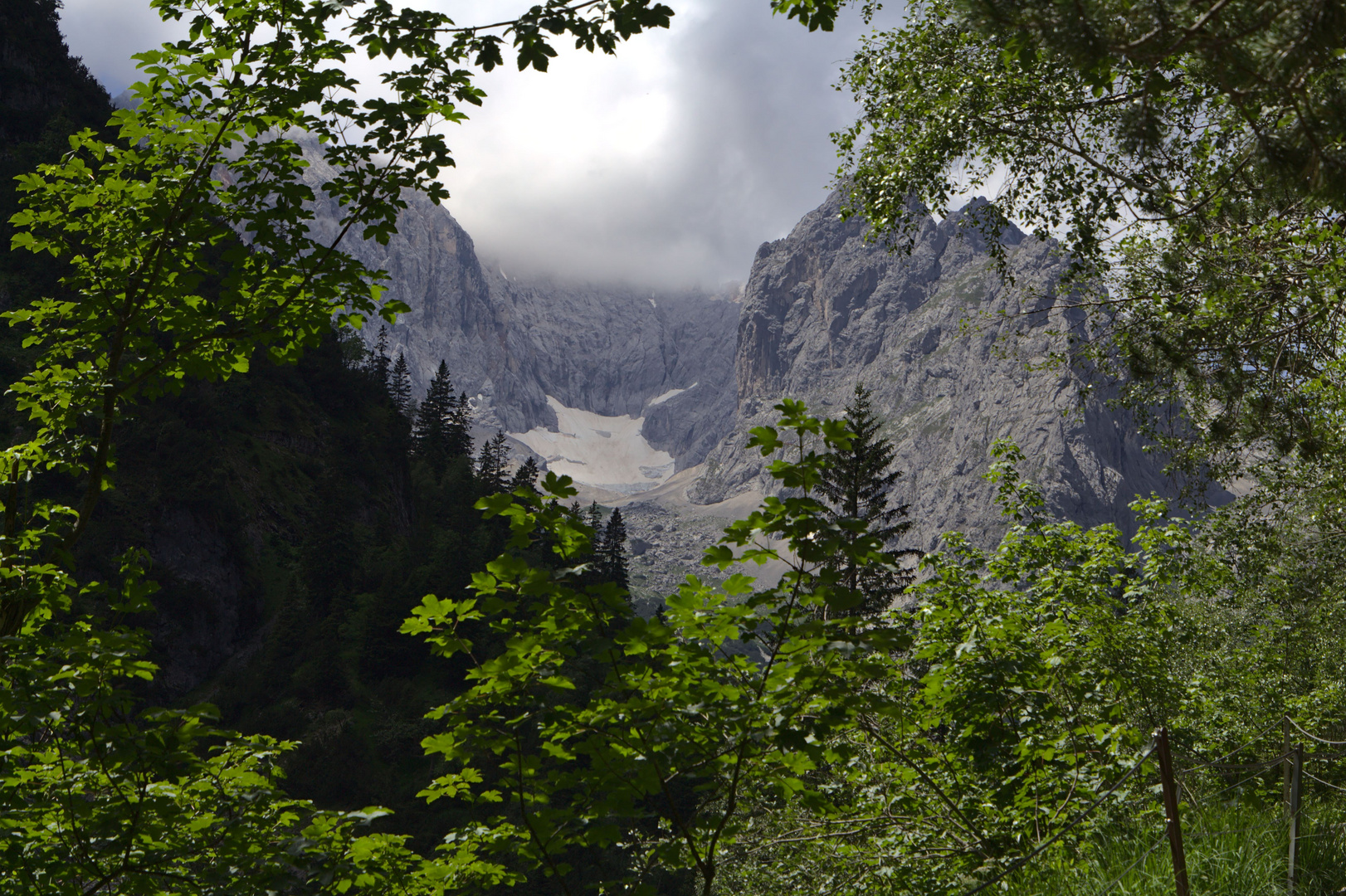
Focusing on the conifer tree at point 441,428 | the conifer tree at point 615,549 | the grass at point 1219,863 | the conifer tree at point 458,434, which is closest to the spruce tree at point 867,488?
the grass at point 1219,863

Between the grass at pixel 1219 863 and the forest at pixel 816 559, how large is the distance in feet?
0.12

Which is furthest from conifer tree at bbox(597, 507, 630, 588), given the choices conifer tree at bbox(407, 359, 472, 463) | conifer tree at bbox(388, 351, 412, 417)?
conifer tree at bbox(388, 351, 412, 417)

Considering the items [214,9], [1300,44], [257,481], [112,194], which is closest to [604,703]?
[1300,44]

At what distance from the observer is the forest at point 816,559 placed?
171 inches

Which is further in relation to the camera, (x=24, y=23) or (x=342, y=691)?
(x=24, y=23)

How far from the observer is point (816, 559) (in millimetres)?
3936

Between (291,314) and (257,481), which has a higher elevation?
(291,314)

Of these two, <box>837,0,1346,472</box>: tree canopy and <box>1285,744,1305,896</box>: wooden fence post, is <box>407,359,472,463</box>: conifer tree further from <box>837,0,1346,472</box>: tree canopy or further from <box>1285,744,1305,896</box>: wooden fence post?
<box>1285,744,1305,896</box>: wooden fence post

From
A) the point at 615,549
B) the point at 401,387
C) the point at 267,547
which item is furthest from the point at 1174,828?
the point at 401,387

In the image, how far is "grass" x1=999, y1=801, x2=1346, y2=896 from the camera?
508 centimetres

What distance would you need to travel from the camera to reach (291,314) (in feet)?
21.4

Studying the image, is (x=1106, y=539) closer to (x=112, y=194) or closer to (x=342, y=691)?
(x=112, y=194)

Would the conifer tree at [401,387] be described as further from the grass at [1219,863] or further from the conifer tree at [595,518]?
the grass at [1219,863]

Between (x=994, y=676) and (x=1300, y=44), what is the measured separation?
6.25 meters
